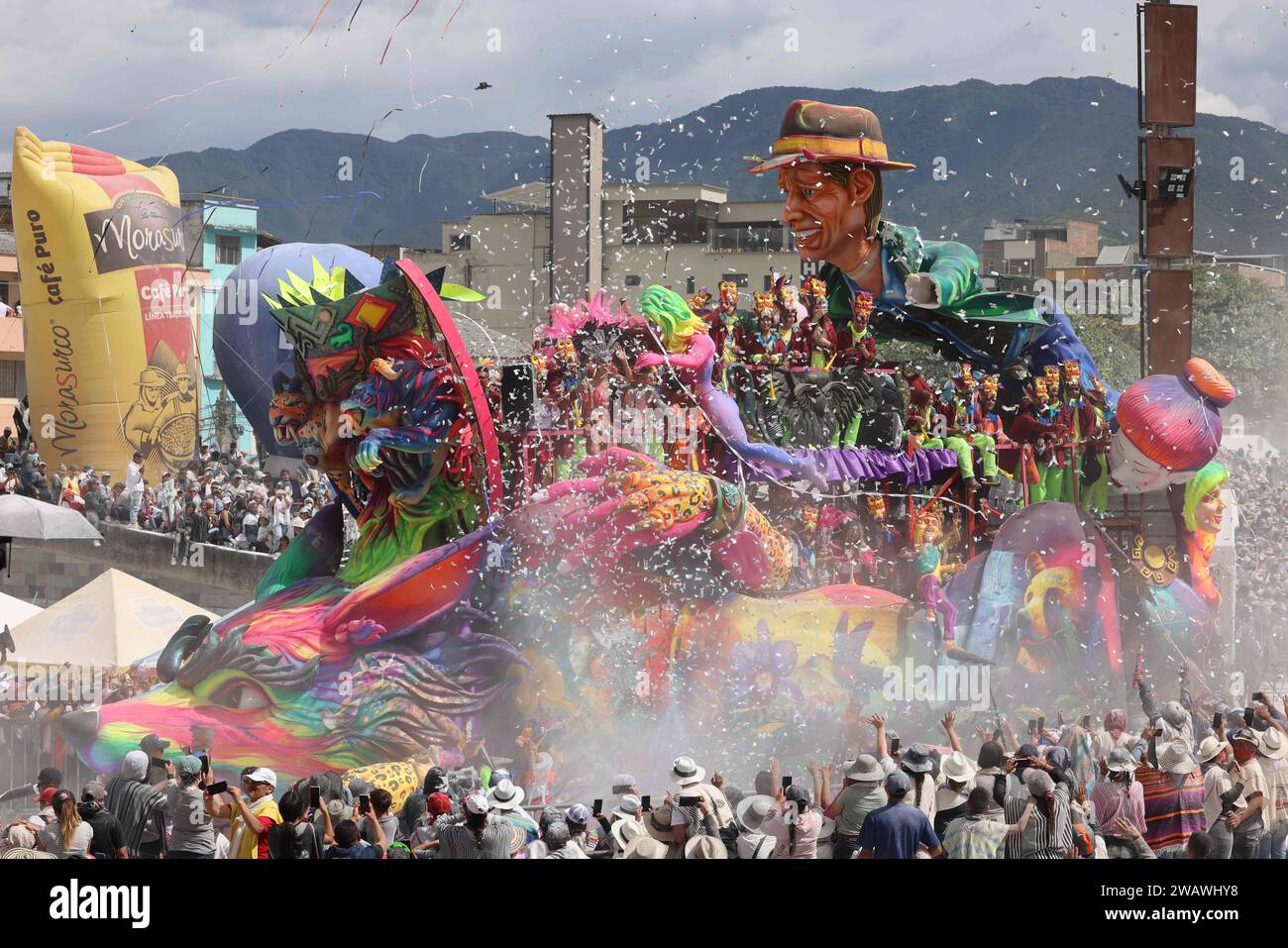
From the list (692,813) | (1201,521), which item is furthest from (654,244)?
(692,813)

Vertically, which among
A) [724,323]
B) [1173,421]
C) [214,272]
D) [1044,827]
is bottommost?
[1044,827]

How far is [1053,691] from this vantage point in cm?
1261

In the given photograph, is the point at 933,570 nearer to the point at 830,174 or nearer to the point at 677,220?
the point at 830,174

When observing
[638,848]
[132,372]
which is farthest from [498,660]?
Answer: [132,372]

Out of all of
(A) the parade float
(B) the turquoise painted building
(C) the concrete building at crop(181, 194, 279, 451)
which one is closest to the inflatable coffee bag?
(C) the concrete building at crop(181, 194, 279, 451)

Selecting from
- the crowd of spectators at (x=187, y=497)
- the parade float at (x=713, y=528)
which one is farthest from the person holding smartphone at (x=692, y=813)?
the crowd of spectators at (x=187, y=497)

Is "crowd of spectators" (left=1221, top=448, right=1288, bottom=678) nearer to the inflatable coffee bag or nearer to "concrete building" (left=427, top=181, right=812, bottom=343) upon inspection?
"concrete building" (left=427, top=181, right=812, bottom=343)

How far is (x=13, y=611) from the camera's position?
566 inches

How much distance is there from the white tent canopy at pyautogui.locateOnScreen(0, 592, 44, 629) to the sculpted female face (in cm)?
699

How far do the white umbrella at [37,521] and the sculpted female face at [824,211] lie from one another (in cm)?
653

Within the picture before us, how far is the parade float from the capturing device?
39.7 feet

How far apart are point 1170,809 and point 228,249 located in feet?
90.9
